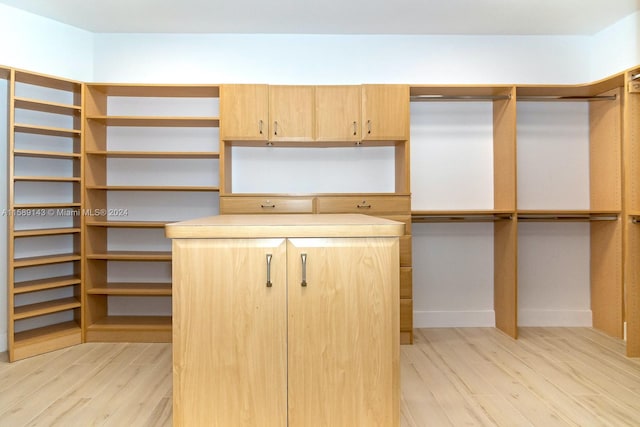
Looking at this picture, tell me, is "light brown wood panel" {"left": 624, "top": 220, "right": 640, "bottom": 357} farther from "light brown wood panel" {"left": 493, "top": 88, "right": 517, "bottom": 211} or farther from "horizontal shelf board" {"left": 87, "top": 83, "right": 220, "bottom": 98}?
Result: "horizontal shelf board" {"left": 87, "top": 83, "right": 220, "bottom": 98}

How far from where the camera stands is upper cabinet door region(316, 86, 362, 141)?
3562 millimetres

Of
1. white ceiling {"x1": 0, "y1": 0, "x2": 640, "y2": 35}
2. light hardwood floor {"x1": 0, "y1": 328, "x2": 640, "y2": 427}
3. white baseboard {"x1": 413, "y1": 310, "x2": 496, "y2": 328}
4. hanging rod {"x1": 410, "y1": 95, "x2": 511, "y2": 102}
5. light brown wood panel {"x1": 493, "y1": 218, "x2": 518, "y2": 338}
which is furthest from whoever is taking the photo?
white baseboard {"x1": 413, "y1": 310, "x2": 496, "y2": 328}

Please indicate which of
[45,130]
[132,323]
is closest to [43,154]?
[45,130]

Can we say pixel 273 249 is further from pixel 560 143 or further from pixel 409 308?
pixel 560 143

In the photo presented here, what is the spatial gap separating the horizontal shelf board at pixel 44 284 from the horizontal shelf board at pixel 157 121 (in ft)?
4.61

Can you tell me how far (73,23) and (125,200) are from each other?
5.41 ft

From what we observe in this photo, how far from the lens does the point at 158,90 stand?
12.0 ft

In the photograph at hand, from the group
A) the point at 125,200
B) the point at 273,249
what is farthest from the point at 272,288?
the point at 125,200

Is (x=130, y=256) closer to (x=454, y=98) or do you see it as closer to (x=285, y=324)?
(x=285, y=324)

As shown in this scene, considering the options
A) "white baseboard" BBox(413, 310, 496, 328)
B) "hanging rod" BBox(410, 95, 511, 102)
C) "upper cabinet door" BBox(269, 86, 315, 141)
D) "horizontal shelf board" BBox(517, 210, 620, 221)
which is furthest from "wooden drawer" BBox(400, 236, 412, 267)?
"hanging rod" BBox(410, 95, 511, 102)

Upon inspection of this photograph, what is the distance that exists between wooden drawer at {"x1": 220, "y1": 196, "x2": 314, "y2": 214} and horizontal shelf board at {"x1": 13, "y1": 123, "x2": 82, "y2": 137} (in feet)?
4.53

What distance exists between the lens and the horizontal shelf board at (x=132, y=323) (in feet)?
11.6

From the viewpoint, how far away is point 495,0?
328 cm

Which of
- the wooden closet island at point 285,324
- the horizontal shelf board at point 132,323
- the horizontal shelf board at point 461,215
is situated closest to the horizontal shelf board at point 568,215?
the horizontal shelf board at point 461,215
